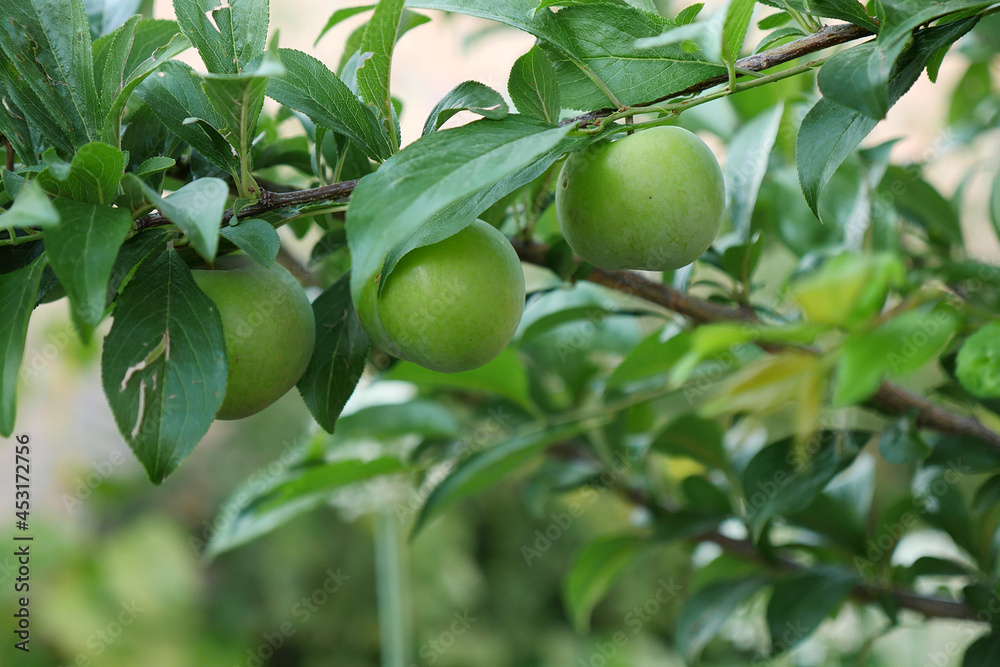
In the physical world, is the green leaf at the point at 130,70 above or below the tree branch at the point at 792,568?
above

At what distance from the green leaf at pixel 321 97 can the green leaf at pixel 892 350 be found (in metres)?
0.16

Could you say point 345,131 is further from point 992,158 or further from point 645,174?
point 992,158

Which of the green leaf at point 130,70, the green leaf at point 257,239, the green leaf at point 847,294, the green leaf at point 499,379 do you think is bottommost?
the green leaf at point 499,379

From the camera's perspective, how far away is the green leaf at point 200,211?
0.15 meters

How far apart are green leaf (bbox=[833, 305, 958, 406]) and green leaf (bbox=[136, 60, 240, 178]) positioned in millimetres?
197

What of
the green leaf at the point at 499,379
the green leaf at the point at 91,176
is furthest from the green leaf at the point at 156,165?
the green leaf at the point at 499,379

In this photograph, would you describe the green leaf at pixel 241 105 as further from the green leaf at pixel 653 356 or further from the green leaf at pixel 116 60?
the green leaf at pixel 653 356

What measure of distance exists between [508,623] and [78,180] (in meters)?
1.16

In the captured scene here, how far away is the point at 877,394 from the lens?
0.33 m

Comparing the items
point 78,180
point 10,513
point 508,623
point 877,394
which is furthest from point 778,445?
point 10,513

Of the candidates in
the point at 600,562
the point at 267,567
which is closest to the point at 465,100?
the point at 600,562

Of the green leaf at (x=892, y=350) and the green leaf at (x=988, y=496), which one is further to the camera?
the green leaf at (x=988, y=496)

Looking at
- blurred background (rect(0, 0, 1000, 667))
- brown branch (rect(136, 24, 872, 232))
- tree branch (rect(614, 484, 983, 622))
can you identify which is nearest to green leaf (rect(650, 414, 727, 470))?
tree branch (rect(614, 484, 983, 622))

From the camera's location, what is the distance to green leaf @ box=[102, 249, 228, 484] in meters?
0.19
